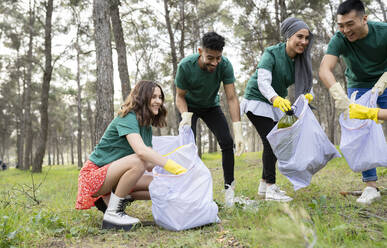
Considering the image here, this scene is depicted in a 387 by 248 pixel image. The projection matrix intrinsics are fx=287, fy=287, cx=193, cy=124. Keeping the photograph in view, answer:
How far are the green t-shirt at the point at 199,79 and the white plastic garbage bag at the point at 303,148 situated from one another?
77cm

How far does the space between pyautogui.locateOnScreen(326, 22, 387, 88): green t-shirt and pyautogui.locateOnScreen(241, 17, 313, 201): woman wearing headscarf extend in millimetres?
263

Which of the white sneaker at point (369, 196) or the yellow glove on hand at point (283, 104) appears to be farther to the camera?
the white sneaker at point (369, 196)

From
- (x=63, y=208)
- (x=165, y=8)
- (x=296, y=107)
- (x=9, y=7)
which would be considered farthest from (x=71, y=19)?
(x=296, y=107)

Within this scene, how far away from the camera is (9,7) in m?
10.4

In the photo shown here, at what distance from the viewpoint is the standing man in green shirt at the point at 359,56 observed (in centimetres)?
240

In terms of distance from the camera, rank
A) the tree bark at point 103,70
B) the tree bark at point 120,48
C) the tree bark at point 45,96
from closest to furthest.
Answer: the tree bark at point 103,70 < the tree bark at point 120,48 < the tree bark at point 45,96

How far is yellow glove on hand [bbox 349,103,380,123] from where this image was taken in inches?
83.9

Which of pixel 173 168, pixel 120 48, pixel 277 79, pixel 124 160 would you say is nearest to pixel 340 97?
pixel 277 79

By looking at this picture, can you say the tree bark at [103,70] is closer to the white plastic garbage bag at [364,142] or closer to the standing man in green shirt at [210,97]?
the standing man in green shirt at [210,97]

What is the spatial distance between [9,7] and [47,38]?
A: 264 centimetres

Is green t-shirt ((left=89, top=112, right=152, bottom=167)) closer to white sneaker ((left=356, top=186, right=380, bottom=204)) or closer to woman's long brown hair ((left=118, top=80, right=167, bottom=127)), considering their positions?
woman's long brown hair ((left=118, top=80, right=167, bottom=127))

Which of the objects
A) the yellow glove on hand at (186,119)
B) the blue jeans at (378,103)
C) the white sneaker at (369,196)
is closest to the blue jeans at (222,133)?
the yellow glove on hand at (186,119)

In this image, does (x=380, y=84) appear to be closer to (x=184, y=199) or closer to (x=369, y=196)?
(x=369, y=196)

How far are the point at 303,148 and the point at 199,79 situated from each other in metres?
1.16
